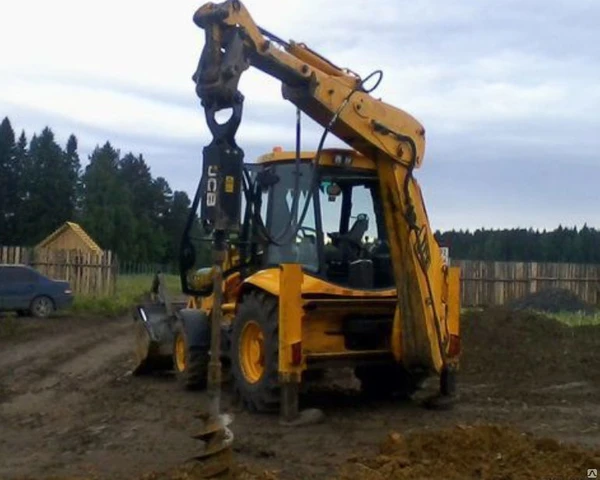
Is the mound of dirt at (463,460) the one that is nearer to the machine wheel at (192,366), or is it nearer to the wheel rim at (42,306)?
the machine wheel at (192,366)

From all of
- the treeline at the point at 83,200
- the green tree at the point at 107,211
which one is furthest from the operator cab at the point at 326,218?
the green tree at the point at 107,211

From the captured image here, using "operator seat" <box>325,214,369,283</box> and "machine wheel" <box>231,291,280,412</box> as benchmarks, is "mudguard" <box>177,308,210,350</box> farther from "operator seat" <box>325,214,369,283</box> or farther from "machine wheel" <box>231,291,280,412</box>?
"operator seat" <box>325,214,369,283</box>

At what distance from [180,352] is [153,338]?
0.80 meters

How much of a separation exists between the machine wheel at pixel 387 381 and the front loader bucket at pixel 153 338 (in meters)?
2.88

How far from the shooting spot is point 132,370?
1588 cm

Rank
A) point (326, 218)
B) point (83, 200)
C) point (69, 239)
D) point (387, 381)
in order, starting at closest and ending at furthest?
point (326, 218), point (387, 381), point (69, 239), point (83, 200)

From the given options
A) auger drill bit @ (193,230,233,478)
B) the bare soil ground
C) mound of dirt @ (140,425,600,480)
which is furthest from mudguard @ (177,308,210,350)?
auger drill bit @ (193,230,233,478)

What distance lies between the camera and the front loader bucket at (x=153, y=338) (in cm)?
1466

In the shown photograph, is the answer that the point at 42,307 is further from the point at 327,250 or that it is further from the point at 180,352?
the point at 327,250

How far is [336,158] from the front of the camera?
12094mm

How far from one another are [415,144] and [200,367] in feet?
12.9

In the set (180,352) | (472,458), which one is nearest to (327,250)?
(180,352)

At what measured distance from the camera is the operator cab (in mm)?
11906

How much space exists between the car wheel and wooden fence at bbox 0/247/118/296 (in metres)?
5.02
